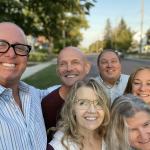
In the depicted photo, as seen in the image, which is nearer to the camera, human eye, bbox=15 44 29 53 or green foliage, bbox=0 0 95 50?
human eye, bbox=15 44 29 53

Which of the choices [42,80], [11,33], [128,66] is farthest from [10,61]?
[128,66]

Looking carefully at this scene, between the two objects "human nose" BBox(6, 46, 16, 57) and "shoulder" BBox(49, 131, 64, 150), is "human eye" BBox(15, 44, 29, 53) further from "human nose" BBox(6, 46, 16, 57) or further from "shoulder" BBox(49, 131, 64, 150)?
"shoulder" BBox(49, 131, 64, 150)

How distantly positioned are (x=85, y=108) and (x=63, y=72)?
100 centimetres

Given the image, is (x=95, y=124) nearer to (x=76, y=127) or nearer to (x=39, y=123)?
(x=76, y=127)

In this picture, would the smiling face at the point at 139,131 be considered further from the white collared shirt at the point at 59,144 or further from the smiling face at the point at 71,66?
the smiling face at the point at 71,66

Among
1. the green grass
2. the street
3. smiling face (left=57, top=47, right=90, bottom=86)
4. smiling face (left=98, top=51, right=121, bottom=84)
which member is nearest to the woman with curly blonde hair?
smiling face (left=57, top=47, right=90, bottom=86)

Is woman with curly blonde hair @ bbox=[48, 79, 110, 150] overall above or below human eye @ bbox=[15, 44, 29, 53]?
below

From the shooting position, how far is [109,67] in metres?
5.77

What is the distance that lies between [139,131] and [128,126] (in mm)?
88

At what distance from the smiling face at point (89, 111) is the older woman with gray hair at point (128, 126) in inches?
4.1

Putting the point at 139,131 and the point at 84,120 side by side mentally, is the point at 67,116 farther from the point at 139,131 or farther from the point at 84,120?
the point at 139,131

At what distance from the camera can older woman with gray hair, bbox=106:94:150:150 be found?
3082 mm

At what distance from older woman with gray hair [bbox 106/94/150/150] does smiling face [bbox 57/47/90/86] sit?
893 millimetres

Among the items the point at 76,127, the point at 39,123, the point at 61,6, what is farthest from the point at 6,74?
the point at 61,6
